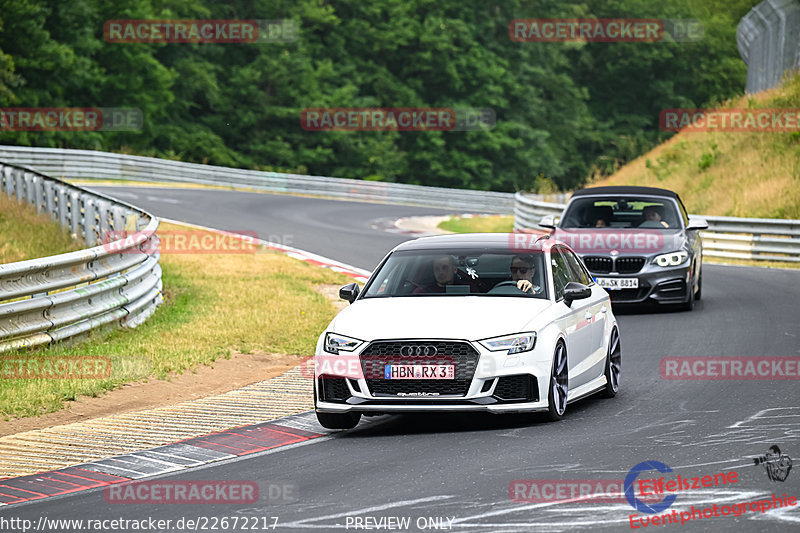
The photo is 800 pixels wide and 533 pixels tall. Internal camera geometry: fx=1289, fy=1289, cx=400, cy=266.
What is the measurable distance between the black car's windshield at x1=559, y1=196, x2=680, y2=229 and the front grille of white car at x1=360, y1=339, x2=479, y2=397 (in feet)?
30.6

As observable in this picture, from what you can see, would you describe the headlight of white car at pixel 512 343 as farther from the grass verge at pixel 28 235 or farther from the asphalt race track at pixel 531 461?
the grass verge at pixel 28 235

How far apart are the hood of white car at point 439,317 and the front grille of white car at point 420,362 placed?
76 millimetres

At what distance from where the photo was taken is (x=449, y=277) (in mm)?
10672

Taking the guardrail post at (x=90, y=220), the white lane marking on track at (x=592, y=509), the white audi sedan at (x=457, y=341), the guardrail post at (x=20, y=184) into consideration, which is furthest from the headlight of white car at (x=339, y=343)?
the guardrail post at (x=20, y=184)

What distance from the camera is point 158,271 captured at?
56.2 feet

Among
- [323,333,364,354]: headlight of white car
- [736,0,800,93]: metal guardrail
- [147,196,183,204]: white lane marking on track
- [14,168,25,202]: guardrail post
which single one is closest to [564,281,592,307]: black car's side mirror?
[323,333,364,354]: headlight of white car

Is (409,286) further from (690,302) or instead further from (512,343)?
(690,302)

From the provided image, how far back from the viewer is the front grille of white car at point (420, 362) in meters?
9.33

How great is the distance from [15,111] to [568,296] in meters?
48.4

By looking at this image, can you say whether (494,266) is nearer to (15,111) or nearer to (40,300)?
→ (40,300)

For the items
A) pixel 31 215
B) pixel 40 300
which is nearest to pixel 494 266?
pixel 40 300

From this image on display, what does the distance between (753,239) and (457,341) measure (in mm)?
18987

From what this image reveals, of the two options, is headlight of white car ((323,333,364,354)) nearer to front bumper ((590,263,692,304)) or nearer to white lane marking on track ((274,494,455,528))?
white lane marking on track ((274,494,455,528))

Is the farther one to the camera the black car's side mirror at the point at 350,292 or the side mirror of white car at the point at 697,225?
the side mirror of white car at the point at 697,225
